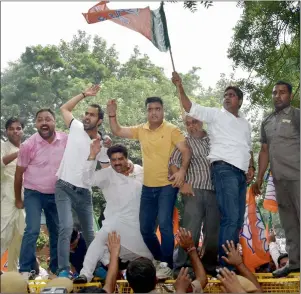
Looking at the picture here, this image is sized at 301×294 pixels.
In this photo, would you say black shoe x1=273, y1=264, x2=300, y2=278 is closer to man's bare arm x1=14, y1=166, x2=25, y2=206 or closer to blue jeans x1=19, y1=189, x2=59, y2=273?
blue jeans x1=19, y1=189, x2=59, y2=273

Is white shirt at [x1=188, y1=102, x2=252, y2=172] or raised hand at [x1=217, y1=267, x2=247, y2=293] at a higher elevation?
white shirt at [x1=188, y1=102, x2=252, y2=172]

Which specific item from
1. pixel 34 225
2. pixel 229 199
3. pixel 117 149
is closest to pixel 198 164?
pixel 229 199

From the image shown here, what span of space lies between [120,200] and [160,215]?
17.4 inches

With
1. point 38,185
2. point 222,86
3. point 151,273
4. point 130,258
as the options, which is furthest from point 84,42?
point 151,273

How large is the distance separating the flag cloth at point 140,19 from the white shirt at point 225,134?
32.3 inches

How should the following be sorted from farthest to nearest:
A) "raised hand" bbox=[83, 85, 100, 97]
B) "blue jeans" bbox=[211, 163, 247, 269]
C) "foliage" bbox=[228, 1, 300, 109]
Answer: "foliage" bbox=[228, 1, 300, 109]
"raised hand" bbox=[83, 85, 100, 97]
"blue jeans" bbox=[211, 163, 247, 269]

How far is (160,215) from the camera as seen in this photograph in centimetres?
480

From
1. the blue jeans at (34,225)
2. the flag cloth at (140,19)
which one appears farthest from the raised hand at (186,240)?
the flag cloth at (140,19)

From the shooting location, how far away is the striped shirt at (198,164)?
4.89 meters

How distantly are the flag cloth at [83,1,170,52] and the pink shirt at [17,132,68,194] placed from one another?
3.94 feet

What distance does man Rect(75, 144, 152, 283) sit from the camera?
4902 mm

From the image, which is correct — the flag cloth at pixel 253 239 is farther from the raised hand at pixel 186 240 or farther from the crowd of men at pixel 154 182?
the raised hand at pixel 186 240

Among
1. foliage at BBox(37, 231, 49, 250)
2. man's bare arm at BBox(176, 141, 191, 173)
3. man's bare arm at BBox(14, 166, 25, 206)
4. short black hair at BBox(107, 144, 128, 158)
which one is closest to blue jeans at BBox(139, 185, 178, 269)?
man's bare arm at BBox(176, 141, 191, 173)

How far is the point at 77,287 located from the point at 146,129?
152 cm
